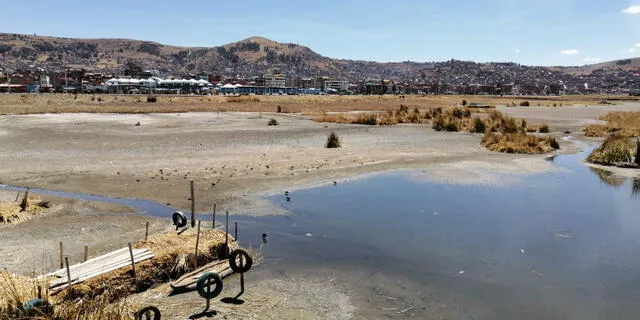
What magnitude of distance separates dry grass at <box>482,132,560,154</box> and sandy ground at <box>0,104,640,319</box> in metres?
1.11

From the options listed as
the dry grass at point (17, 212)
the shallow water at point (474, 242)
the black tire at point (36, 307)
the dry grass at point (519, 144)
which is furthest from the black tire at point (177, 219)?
the dry grass at point (519, 144)

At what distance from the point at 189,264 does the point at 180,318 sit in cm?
209

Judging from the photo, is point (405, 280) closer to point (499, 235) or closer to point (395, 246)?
point (395, 246)

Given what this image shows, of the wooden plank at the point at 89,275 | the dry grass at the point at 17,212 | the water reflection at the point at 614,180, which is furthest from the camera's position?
the water reflection at the point at 614,180

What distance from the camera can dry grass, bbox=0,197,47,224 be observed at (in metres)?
13.9

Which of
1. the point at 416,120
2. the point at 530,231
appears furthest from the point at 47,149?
→ the point at 416,120

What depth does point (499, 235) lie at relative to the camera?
13.5 meters

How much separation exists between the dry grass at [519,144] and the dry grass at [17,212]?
23.3 metres

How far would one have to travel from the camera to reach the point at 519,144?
3017 centimetres

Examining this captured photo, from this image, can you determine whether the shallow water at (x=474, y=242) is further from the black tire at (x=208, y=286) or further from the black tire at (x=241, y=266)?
the black tire at (x=208, y=286)

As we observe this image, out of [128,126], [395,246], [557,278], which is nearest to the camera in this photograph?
[557,278]

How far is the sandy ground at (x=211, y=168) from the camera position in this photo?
1004 centimetres

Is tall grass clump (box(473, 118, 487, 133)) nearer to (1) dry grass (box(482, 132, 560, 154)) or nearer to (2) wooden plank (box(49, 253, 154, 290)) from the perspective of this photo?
(1) dry grass (box(482, 132, 560, 154))

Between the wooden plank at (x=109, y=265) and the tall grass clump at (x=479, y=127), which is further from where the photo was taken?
the tall grass clump at (x=479, y=127)
